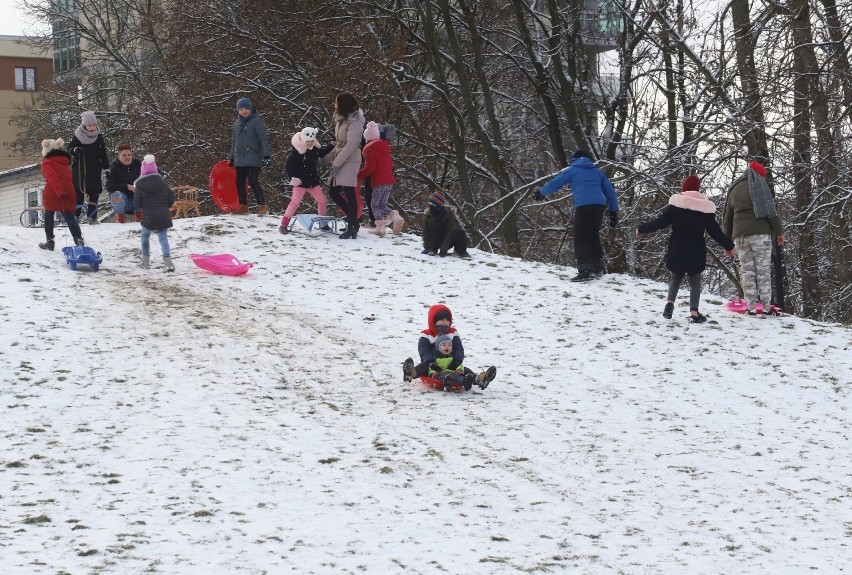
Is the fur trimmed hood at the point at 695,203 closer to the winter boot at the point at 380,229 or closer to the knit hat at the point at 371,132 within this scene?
the knit hat at the point at 371,132

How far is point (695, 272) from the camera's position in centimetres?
1401

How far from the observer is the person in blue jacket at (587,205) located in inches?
636

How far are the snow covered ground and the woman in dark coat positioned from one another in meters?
0.39

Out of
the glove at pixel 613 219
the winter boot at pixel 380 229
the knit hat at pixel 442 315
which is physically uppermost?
the glove at pixel 613 219

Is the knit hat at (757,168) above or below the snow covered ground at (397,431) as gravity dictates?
above

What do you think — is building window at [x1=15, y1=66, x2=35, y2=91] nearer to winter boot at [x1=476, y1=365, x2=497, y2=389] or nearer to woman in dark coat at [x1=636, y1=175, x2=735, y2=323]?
woman in dark coat at [x1=636, y1=175, x2=735, y2=323]

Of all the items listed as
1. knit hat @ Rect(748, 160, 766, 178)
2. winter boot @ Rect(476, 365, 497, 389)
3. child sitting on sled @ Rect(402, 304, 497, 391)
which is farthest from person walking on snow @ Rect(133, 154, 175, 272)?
knit hat @ Rect(748, 160, 766, 178)

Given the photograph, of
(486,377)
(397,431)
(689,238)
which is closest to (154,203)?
(486,377)

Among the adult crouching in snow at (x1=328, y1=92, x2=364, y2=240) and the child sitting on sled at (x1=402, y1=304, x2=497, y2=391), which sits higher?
the adult crouching in snow at (x1=328, y1=92, x2=364, y2=240)

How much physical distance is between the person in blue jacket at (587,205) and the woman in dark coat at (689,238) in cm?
189

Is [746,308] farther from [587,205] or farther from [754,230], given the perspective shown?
[587,205]

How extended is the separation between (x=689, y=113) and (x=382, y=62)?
707cm

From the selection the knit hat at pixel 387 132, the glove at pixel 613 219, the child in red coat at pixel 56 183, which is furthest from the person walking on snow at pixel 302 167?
the glove at pixel 613 219

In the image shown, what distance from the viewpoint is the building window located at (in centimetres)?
8038
